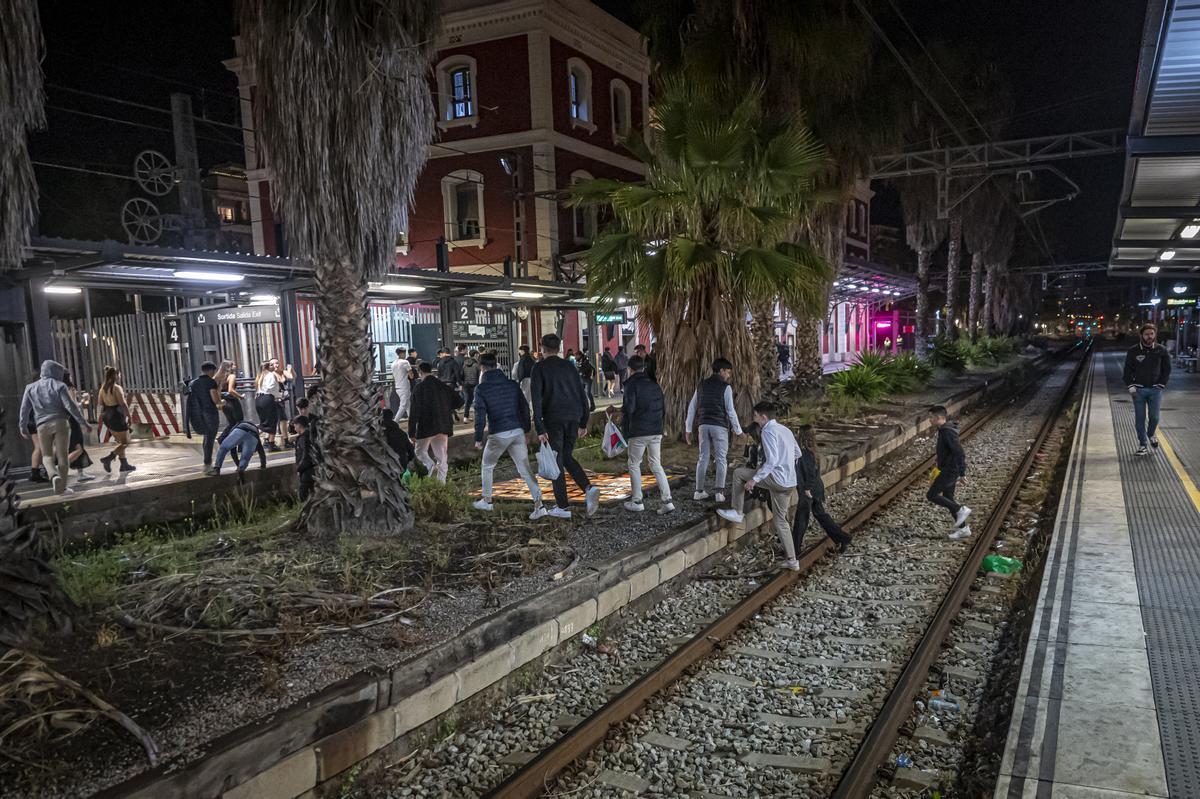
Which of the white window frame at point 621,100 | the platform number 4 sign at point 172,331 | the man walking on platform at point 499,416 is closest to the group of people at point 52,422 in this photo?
the platform number 4 sign at point 172,331

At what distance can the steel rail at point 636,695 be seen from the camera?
4079mm

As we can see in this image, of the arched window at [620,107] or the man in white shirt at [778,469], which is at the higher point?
the arched window at [620,107]

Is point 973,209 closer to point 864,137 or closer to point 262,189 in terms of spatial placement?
point 864,137

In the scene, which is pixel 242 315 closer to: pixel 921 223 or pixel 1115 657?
pixel 1115 657

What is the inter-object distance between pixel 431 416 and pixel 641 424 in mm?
3102

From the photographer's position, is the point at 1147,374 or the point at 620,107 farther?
the point at 620,107

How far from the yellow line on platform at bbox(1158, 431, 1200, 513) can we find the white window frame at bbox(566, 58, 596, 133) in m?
20.1

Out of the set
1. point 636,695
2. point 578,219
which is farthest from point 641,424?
point 578,219

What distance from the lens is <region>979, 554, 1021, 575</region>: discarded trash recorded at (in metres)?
7.68

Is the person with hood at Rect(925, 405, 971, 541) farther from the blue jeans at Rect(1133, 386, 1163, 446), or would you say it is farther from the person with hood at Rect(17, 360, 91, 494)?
the person with hood at Rect(17, 360, 91, 494)

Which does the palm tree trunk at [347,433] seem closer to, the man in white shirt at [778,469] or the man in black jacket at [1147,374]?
the man in white shirt at [778,469]

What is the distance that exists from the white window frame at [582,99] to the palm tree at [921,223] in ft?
42.3

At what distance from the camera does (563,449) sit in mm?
8023

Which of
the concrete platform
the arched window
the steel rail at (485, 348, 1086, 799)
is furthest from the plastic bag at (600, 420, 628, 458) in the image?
the arched window
